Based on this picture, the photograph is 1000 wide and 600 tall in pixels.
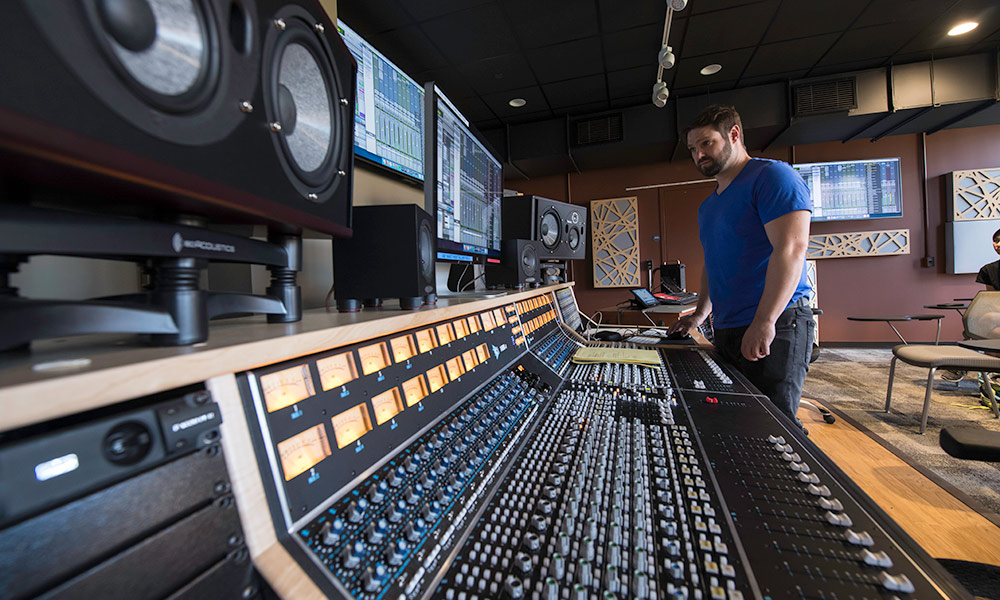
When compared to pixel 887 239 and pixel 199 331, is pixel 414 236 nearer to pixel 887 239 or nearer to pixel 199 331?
pixel 199 331

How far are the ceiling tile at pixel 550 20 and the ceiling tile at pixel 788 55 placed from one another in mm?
1690

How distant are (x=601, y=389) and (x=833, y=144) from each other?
5.95m

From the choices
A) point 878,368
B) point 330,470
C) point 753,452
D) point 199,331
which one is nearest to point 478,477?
point 330,470

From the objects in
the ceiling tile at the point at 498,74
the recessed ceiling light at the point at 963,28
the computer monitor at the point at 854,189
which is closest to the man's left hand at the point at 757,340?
the ceiling tile at the point at 498,74

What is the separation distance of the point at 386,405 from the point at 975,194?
23.2 ft

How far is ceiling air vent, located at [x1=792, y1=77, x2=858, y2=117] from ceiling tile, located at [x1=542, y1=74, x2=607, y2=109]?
1975 mm

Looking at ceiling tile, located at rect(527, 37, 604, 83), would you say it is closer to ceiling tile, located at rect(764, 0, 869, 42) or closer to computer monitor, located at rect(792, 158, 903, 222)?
ceiling tile, located at rect(764, 0, 869, 42)

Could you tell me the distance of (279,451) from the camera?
392 millimetres

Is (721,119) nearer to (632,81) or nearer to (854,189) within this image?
(632,81)

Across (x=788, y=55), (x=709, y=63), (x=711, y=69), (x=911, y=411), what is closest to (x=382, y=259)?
(x=911, y=411)

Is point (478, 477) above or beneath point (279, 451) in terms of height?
beneath

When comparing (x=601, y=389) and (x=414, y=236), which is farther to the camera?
(x=601, y=389)

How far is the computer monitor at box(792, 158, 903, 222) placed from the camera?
4816mm

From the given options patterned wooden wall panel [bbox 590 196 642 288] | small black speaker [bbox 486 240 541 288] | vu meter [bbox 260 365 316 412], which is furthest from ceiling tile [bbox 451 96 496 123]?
vu meter [bbox 260 365 316 412]
